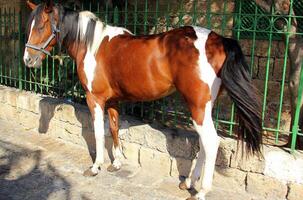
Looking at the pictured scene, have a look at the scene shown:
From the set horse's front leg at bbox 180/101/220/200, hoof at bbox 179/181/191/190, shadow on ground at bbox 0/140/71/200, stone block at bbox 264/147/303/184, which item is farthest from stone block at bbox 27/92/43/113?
stone block at bbox 264/147/303/184

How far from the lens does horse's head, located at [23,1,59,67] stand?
3.99m

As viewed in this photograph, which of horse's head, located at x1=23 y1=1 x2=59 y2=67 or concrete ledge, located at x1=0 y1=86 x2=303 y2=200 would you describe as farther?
horse's head, located at x1=23 y1=1 x2=59 y2=67

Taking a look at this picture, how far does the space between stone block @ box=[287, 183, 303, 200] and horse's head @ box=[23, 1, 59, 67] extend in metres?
3.09

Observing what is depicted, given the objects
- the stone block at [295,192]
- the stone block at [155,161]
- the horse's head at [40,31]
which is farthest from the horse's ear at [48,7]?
the stone block at [295,192]

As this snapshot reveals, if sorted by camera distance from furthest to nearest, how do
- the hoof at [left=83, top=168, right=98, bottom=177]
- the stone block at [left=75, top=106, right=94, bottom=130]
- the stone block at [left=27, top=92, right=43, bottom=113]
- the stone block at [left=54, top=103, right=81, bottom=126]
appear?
the stone block at [left=27, top=92, right=43, bottom=113] < the stone block at [left=54, top=103, right=81, bottom=126] < the stone block at [left=75, top=106, right=94, bottom=130] < the hoof at [left=83, top=168, right=98, bottom=177]

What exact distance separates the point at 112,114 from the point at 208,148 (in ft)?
5.14

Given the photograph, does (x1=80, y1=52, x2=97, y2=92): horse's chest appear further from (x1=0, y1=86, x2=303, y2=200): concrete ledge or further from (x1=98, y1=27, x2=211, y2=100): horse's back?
(x1=0, y1=86, x2=303, y2=200): concrete ledge

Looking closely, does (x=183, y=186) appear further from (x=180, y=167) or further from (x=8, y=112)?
(x=8, y=112)

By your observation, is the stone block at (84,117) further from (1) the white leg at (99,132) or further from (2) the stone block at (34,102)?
(2) the stone block at (34,102)

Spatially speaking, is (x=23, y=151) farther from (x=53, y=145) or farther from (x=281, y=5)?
(x=281, y=5)

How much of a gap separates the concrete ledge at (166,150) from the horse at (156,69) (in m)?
0.22

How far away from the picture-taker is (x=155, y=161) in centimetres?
435

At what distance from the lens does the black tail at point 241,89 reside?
313cm

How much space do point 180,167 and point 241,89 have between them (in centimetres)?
143
